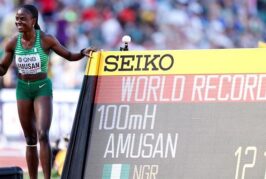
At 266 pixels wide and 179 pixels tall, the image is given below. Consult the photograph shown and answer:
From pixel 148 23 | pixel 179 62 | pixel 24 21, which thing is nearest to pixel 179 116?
pixel 179 62

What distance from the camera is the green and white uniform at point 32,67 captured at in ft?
29.2

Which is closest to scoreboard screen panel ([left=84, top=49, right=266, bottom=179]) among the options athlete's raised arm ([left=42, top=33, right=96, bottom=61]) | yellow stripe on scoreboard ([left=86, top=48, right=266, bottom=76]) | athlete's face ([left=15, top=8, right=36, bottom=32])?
yellow stripe on scoreboard ([left=86, top=48, right=266, bottom=76])

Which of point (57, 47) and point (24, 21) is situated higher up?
point (24, 21)

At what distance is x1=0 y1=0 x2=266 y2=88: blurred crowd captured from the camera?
19.2 metres

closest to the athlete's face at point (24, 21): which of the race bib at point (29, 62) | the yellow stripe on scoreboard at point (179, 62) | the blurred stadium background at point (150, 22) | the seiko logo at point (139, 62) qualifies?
the race bib at point (29, 62)

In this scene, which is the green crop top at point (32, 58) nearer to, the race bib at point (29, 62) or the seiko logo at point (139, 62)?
the race bib at point (29, 62)

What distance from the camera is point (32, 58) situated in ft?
29.2

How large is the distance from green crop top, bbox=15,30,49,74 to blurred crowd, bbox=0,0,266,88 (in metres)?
9.71

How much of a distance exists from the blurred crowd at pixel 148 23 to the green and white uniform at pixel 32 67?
31.7 ft

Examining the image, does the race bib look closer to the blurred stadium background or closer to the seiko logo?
the seiko logo

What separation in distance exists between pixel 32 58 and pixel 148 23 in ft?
35.9

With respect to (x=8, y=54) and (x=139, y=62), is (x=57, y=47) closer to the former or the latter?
(x=8, y=54)

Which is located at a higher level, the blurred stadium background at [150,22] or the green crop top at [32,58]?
the blurred stadium background at [150,22]

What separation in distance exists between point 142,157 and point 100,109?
1.85 ft
